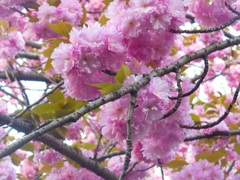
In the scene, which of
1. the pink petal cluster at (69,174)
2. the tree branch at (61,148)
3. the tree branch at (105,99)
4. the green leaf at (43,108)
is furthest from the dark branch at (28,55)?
the tree branch at (105,99)

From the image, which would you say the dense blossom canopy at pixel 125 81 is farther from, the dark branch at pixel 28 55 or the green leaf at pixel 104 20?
the dark branch at pixel 28 55

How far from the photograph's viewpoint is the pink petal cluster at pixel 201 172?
258 cm

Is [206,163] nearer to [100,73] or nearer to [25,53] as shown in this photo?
[100,73]

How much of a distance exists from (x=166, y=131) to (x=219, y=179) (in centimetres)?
86

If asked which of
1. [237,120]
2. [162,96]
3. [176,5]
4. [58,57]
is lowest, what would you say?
[162,96]

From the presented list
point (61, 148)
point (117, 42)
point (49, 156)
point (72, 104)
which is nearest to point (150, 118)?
point (117, 42)

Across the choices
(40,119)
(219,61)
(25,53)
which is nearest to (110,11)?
(40,119)

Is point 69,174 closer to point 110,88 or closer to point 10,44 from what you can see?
point 110,88

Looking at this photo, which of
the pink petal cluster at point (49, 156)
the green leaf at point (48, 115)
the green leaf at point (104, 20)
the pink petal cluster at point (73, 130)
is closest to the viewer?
the green leaf at point (104, 20)

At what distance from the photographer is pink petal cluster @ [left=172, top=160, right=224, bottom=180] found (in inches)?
102

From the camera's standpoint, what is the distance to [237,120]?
3400mm

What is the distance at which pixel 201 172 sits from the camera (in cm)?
259

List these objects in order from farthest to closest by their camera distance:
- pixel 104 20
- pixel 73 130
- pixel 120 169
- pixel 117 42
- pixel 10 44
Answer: pixel 10 44 < pixel 120 169 < pixel 73 130 < pixel 104 20 < pixel 117 42

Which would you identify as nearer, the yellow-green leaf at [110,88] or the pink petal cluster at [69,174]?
the yellow-green leaf at [110,88]
